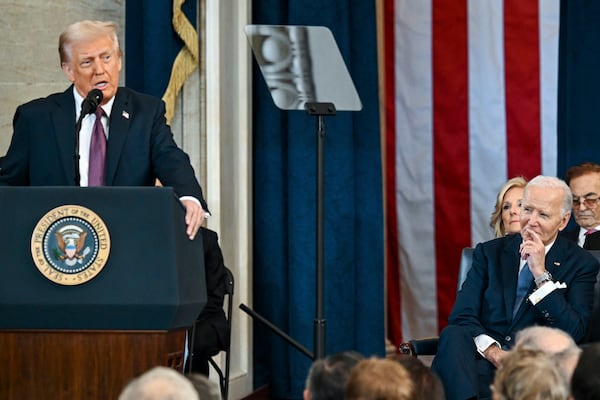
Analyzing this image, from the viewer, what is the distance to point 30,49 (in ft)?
19.4

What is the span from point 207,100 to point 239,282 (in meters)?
1.10

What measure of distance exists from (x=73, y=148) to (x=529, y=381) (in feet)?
7.81

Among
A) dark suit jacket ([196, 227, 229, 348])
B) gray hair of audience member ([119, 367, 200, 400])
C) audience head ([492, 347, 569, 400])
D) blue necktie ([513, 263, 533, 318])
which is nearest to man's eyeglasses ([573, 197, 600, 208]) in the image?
blue necktie ([513, 263, 533, 318])

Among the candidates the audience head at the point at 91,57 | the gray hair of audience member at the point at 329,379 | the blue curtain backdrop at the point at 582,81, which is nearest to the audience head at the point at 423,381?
the gray hair of audience member at the point at 329,379

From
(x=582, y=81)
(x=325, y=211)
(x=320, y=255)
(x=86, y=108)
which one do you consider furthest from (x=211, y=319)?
(x=582, y=81)

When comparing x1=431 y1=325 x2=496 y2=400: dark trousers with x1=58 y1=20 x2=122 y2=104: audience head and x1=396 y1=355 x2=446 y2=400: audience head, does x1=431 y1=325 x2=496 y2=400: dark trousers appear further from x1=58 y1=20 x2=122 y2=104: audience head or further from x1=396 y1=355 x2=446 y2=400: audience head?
x1=396 y1=355 x2=446 y2=400: audience head

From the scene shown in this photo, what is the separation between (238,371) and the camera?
6.64m

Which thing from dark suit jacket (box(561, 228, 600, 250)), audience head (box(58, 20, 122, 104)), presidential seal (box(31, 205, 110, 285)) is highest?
audience head (box(58, 20, 122, 104))

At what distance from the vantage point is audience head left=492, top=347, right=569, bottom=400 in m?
2.23

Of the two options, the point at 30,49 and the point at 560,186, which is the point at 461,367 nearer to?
the point at 560,186

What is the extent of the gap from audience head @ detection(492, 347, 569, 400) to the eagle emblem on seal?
1500mm

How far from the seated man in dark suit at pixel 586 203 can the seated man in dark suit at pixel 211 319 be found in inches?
72.8

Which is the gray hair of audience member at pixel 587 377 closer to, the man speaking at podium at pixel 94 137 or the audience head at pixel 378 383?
the audience head at pixel 378 383

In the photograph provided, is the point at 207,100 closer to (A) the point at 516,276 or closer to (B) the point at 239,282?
(B) the point at 239,282
